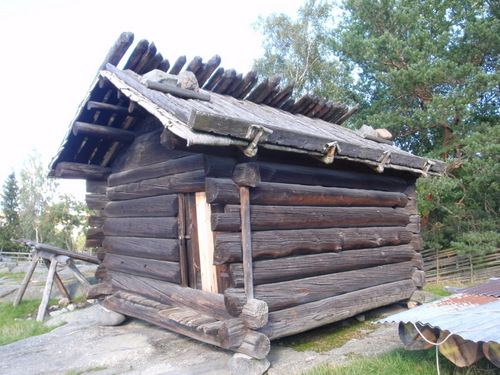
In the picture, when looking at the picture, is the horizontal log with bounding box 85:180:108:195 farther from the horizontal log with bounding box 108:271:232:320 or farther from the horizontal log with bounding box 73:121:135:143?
the horizontal log with bounding box 108:271:232:320

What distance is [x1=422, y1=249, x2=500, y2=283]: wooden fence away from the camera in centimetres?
1283

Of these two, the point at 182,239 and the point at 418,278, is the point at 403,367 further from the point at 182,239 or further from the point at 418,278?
the point at 418,278

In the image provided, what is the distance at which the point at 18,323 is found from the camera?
855cm

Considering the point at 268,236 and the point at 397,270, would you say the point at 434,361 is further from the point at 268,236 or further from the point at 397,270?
the point at 397,270

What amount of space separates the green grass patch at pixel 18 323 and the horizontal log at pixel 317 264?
477 centimetres

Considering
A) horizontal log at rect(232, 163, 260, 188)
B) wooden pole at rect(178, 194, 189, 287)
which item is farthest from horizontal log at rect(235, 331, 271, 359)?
horizontal log at rect(232, 163, 260, 188)

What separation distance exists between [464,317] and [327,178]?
2619 millimetres

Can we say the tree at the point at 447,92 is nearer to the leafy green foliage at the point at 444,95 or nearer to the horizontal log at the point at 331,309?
the leafy green foliage at the point at 444,95

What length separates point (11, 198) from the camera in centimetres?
→ 3866

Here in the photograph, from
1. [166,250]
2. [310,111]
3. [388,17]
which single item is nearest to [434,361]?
[166,250]

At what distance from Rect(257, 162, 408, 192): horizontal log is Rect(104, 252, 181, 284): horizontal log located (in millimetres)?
1735

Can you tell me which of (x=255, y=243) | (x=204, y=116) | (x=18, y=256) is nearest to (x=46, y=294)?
(x=255, y=243)

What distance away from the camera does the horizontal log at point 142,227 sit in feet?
17.7

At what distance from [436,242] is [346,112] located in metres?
7.00
